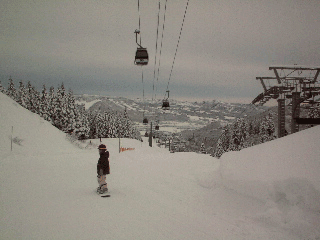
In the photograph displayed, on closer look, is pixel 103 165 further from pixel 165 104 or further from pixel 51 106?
pixel 51 106

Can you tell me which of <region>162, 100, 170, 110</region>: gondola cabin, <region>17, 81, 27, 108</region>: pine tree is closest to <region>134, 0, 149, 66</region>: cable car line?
<region>162, 100, 170, 110</region>: gondola cabin

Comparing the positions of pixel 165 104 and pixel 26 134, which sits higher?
pixel 165 104

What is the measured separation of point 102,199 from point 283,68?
1166 cm

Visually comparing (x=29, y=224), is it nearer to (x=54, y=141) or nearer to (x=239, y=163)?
(x=239, y=163)

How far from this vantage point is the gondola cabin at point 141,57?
1351cm

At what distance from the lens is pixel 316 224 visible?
15.3ft

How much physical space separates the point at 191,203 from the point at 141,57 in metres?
9.67

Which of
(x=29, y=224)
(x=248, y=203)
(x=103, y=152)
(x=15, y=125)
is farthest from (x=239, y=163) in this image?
(x=15, y=125)

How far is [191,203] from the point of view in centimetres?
673

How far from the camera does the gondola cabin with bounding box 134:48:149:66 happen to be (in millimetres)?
13508

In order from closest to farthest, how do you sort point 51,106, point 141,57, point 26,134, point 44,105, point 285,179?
point 285,179 → point 141,57 → point 26,134 → point 51,106 → point 44,105

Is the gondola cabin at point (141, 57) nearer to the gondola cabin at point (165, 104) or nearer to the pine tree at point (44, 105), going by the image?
the gondola cabin at point (165, 104)

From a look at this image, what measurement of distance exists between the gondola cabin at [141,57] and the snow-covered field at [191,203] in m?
7.69

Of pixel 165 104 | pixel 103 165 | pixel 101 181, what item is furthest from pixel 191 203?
pixel 165 104
